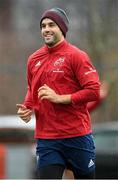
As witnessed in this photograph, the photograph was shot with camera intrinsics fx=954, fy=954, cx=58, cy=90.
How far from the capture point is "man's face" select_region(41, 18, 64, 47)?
25.3ft

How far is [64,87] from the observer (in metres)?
7.68

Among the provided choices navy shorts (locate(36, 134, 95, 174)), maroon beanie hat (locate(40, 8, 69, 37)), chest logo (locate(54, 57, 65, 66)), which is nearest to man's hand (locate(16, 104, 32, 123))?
navy shorts (locate(36, 134, 95, 174))

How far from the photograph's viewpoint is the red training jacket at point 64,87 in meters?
7.64

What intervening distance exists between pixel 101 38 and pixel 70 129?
26079 millimetres

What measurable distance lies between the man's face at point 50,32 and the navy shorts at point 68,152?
800 mm

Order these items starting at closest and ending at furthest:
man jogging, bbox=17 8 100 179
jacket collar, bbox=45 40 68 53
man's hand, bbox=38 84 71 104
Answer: man's hand, bbox=38 84 71 104 → man jogging, bbox=17 8 100 179 → jacket collar, bbox=45 40 68 53

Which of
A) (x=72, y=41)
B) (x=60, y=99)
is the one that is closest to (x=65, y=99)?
(x=60, y=99)

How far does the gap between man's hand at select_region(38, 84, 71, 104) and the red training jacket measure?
0.19 feet

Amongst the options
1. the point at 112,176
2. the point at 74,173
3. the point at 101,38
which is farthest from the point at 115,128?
the point at 101,38

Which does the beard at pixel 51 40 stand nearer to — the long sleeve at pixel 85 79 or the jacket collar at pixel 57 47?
the jacket collar at pixel 57 47

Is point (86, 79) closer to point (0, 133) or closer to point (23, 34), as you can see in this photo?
point (0, 133)

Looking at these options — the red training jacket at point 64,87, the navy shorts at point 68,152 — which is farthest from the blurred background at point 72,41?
the red training jacket at point 64,87

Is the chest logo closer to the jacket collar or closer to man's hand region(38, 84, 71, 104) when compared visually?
the jacket collar

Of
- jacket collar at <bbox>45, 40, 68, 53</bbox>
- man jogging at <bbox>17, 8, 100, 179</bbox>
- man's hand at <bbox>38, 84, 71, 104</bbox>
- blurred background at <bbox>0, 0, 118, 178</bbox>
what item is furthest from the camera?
blurred background at <bbox>0, 0, 118, 178</bbox>
